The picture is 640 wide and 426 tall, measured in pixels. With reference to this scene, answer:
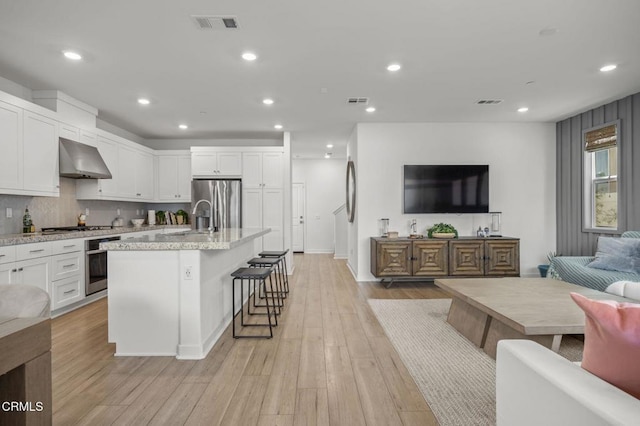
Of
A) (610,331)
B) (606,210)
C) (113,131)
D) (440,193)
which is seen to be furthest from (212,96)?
(606,210)

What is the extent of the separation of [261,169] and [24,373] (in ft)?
17.6

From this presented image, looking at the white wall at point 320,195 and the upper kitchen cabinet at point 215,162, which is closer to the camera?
the upper kitchen cabinet at point 215,162

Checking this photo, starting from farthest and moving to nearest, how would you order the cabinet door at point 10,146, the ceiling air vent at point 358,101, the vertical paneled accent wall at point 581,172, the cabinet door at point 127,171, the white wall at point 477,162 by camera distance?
the white wall at point 477,162 < the cabinet door at point 127,171 < the ceiling air vent at point 358,101 < the vertical paneled accent wall at point 581,172 < the cabinet door at point 10,146

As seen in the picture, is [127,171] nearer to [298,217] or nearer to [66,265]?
[66,265]

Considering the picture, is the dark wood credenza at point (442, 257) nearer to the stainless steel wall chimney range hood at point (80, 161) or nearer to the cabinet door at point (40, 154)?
the stainless steel wall chimney range hood at point (80, 161)

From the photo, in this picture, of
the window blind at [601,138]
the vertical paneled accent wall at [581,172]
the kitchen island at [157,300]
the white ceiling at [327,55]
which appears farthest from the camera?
the window blind at [601,138]

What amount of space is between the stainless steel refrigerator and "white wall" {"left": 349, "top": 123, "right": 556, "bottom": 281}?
221cm

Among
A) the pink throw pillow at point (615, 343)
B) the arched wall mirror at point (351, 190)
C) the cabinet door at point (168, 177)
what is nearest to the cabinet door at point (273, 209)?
the arched wall mirror at point (351, 190)

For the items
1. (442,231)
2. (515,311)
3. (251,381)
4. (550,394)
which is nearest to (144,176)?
(251,381)

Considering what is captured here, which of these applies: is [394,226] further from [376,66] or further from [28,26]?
[28,26]

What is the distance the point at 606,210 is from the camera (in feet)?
15.7

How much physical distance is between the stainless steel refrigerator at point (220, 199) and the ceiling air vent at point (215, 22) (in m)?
3.61

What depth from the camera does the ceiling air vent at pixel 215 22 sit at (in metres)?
2.58

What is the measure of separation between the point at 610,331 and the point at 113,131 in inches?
270
